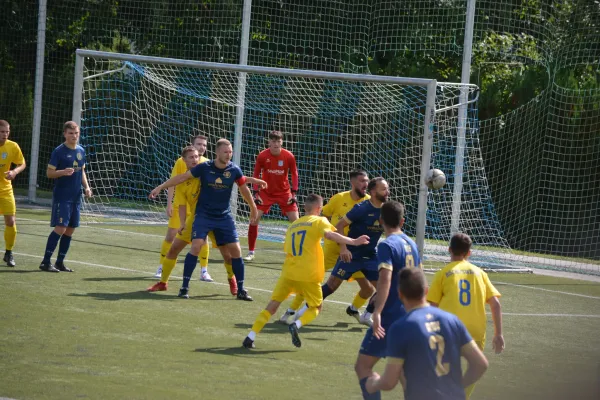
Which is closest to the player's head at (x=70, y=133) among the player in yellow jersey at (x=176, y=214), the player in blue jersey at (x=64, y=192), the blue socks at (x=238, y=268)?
the player in blue jersey at (x=64, y=192)

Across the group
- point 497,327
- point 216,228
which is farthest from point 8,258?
point 497,327

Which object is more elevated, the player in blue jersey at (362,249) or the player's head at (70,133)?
the player's head at (70,133)

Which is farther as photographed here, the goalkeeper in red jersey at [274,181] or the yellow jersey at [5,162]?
the goalkeeper in red jersey at [274,181]

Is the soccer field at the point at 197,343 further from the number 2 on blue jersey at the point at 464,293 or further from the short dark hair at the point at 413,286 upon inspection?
the short dark hair at the point at 413,286

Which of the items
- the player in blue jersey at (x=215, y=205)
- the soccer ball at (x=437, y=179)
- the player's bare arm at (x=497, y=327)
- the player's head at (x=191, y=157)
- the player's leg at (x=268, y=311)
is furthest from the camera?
the soccer ball at (x=437, y=179)

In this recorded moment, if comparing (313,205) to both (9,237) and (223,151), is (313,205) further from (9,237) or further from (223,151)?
(9,237)

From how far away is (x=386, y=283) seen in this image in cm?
630

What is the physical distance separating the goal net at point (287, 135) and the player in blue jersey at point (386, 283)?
9.59 meters

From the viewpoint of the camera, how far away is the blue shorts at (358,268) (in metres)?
9.58

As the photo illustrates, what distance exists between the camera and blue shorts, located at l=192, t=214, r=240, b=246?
10602 millimetres

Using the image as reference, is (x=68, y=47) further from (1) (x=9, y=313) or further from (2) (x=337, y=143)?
(1) (x=9, y=313)

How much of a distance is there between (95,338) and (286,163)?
682 cm

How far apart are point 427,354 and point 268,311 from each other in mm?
3821

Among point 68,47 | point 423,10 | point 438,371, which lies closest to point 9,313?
point 438,371
